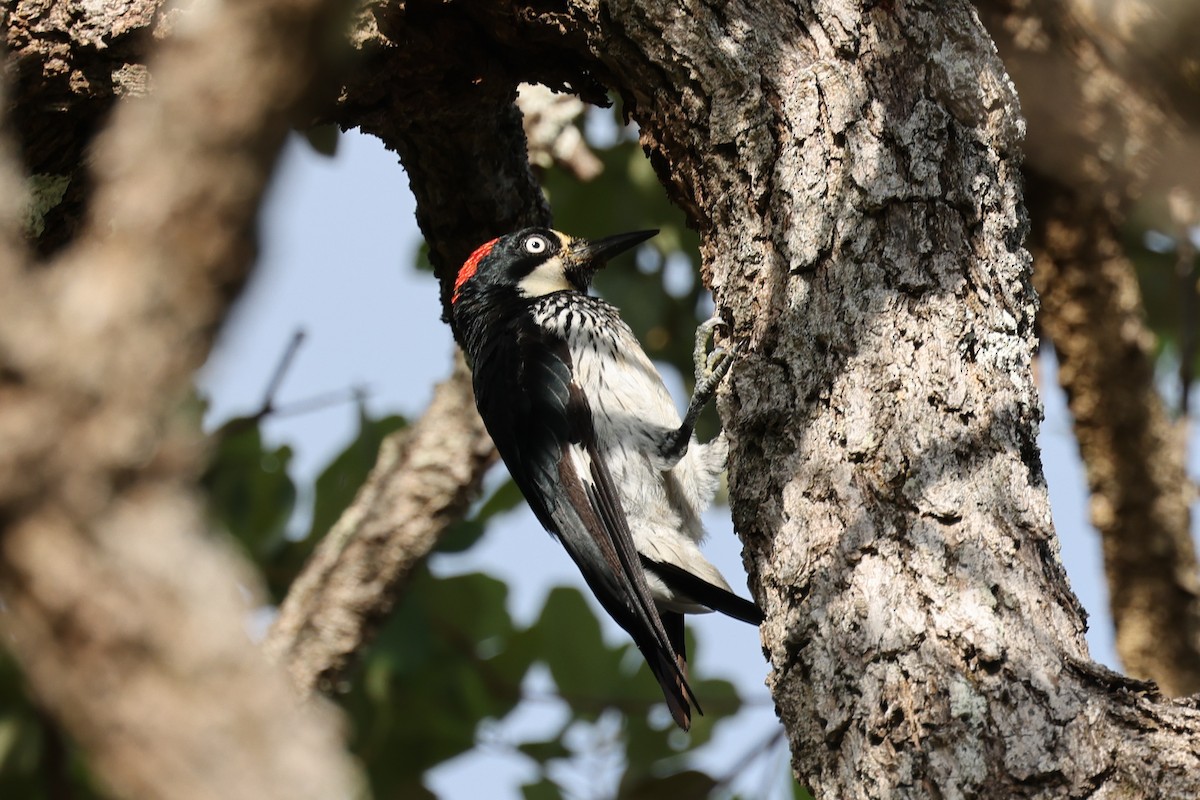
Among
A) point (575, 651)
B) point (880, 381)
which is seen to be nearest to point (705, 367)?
point (880, 381)

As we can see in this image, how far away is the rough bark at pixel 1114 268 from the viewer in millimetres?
4270

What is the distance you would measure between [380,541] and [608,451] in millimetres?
1074

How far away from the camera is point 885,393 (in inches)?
91.1

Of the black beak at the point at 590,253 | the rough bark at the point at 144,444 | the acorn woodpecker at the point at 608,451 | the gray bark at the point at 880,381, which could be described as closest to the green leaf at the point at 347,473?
the acorn woodpecker at the point at 608,451

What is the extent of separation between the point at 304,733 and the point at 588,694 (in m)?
4.24

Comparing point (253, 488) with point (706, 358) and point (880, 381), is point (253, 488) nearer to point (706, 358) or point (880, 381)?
point (706, 358)

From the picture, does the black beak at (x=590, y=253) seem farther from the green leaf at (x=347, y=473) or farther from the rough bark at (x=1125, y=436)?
the rough bark at (x=1125, y=436)

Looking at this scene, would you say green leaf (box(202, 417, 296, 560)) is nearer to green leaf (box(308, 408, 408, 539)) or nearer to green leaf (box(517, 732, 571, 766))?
green leaf (box(308, 408, 408, 539))

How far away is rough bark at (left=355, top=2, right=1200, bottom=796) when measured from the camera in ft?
6.35

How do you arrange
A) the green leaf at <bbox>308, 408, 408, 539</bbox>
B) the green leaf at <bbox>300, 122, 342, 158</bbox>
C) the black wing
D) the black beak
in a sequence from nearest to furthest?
the black wing → the green leaf at <bbox>300, 122, 342, 158</bbox> → the black beak → the green leaf at <bbox>308, 408, 408, 539</bbox>

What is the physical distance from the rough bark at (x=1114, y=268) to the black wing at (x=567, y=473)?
180cm

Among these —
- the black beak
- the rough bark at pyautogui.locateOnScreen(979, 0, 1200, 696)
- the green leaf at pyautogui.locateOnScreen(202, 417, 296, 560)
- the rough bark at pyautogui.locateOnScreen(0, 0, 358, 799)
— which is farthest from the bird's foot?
the rough bark at pyautogui.locateOnScreen(0, 0, 358, 799)

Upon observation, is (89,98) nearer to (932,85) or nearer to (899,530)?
(932,85)

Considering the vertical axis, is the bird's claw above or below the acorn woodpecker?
above
